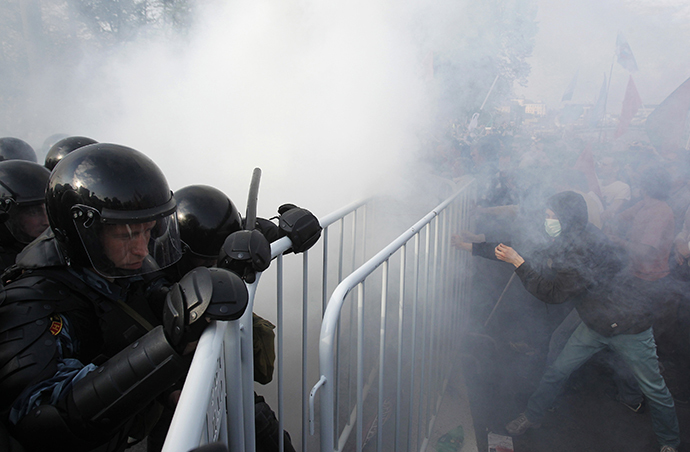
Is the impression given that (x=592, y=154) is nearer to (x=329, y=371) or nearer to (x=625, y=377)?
(x=625, y=377)

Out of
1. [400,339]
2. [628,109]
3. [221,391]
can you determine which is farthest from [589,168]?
[221,391]

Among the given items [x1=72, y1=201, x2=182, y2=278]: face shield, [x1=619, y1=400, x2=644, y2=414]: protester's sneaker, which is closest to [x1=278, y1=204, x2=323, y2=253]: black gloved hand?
[x1=72, y1=201, x2=182, y2=278]: face shield

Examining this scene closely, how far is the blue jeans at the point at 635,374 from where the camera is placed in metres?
2.43

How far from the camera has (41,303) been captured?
3.70ft

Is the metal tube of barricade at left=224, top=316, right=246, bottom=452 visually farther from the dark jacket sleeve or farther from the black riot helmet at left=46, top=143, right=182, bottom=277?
the dark jacket sleeve

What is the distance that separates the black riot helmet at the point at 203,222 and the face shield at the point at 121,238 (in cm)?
46

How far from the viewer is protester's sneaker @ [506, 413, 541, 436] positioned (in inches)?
103

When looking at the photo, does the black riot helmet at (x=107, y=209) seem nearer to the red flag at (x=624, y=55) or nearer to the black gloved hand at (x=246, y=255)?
the black gloved hand at (x=246, y=255)

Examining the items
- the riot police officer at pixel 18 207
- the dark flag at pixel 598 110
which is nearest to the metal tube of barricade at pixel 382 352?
the riot police officer at pixel 18 207

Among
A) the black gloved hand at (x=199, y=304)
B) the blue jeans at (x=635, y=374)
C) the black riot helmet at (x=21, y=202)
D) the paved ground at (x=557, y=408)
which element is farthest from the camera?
the paved ground at (x=557, y=408)

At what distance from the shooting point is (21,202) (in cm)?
215

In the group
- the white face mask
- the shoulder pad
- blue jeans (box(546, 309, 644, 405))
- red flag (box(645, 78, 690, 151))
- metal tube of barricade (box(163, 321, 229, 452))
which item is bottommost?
blue jeans (box(546, 309, 644, 405))

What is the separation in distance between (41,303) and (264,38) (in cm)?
359

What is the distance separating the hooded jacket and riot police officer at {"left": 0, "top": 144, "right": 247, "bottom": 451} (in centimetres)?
218
